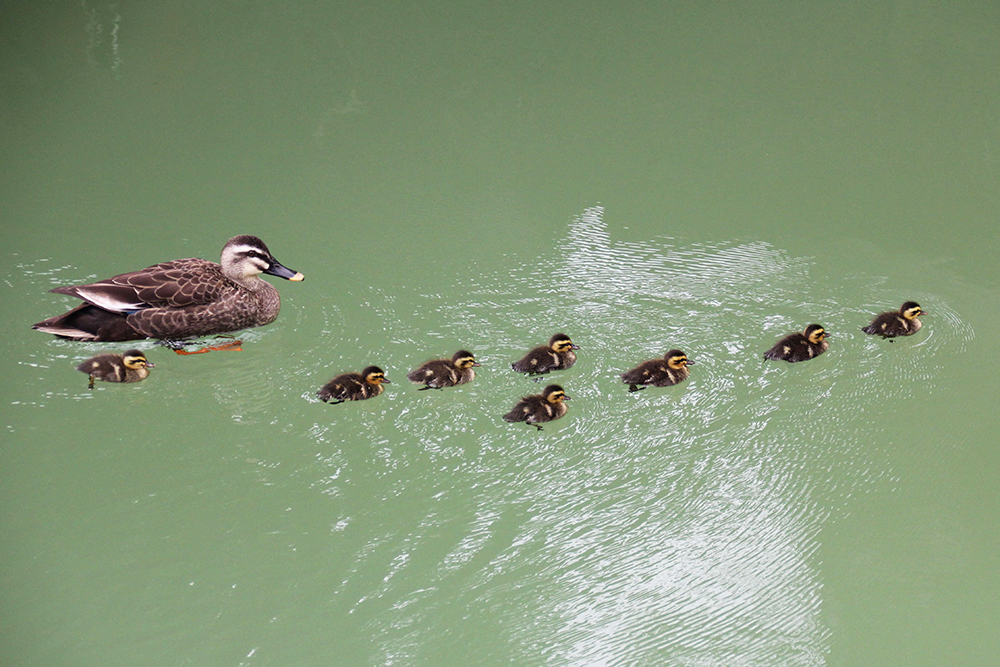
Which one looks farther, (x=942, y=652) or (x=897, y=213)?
(x=897, y=213)

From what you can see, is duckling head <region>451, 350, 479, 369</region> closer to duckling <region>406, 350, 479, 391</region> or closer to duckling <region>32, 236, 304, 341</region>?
duckling <region>406, 350, 479, 391</region>

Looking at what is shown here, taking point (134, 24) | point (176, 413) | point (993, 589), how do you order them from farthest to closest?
point (134, 24) → point (176, 413) → point (993, 589)

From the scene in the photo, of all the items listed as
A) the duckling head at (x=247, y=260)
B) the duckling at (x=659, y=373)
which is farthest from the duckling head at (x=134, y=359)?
the duckling at (x=659, y=373)

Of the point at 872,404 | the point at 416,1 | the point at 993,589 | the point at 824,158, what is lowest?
the point at 993,589

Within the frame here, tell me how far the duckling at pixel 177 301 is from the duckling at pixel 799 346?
1430 millimetres

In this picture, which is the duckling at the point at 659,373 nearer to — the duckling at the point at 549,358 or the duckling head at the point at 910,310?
the duckling at the point at 549,358

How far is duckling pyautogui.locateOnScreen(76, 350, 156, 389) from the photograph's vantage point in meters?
2.75

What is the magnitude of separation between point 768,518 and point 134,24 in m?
4.09

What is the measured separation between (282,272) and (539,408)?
98 cm

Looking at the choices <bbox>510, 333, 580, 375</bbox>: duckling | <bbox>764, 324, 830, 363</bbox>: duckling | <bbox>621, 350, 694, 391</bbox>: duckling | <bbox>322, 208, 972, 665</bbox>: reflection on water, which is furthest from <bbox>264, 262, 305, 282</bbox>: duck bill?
<bbox>764, 324, 830, 363</bbox>: duckling

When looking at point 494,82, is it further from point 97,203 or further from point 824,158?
point 97,203

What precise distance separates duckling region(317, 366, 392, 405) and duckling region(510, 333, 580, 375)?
0.39 meters

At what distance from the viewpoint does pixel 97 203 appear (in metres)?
3.70

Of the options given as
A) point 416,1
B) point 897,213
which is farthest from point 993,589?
point 416,1
